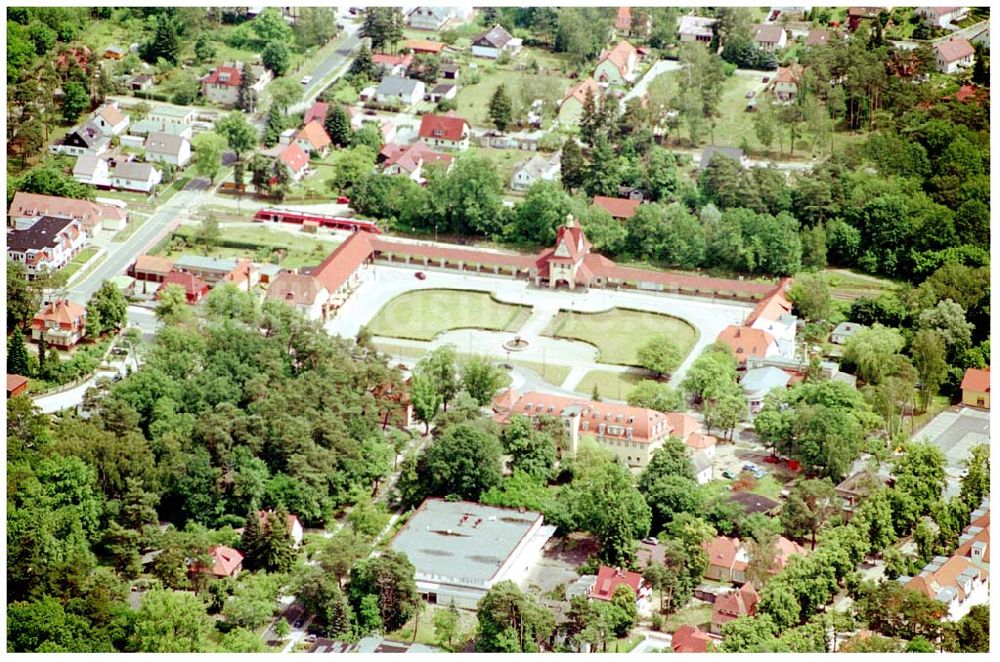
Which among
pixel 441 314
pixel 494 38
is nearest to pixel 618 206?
pixel 441 314

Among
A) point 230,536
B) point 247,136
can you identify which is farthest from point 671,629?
point 247,136

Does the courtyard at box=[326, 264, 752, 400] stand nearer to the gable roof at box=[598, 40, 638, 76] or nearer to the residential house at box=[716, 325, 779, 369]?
the residential house at box=[716, 325, 779, 369]

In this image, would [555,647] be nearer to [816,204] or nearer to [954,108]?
[816,204]

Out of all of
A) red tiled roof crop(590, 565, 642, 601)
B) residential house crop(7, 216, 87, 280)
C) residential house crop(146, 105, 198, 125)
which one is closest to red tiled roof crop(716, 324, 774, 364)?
red tiled roof crop(590, 565, 642, 601)

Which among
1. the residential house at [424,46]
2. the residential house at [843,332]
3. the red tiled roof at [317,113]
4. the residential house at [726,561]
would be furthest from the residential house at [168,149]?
the residential house at [726,561]

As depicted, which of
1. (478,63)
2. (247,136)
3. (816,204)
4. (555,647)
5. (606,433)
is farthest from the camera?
(478,63)

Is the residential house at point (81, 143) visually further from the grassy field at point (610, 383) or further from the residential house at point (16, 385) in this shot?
the grassy field at point (610, 383)
